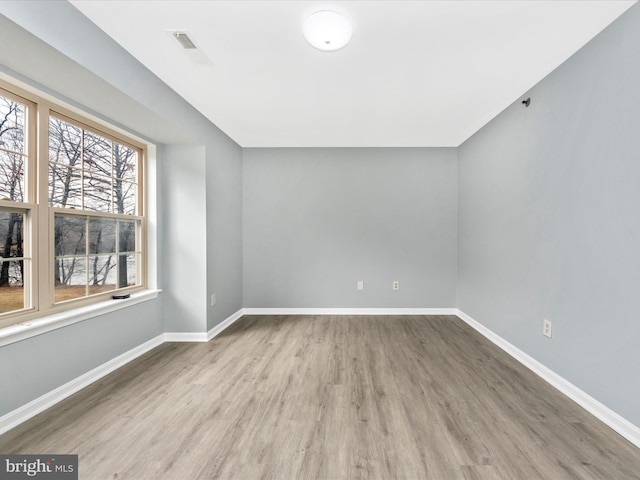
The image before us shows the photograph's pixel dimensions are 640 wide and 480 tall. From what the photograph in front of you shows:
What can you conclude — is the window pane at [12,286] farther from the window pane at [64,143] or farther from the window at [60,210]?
the window pane at [64,143]

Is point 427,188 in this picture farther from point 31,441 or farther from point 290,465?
point 31,441

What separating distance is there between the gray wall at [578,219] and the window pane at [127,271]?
3855mm

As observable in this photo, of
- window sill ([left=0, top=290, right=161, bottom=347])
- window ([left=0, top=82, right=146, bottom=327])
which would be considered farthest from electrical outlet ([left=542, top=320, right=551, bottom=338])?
window ([left=0, top=82, right=146, bottom=327])

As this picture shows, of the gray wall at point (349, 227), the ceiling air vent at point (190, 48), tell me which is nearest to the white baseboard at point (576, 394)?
the gray wall at point (349, 227)

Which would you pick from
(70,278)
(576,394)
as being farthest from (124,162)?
(576,394)

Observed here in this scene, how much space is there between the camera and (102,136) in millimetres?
2637

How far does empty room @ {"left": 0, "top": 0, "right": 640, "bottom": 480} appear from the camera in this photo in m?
Answer: 1.66

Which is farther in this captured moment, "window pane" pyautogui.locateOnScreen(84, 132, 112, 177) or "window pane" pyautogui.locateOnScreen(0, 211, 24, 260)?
"window pane" pyautogui.locateOnScreen(84, 132, 112, 177)

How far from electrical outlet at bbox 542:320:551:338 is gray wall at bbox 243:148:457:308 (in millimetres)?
1904

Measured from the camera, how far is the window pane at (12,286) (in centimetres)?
188

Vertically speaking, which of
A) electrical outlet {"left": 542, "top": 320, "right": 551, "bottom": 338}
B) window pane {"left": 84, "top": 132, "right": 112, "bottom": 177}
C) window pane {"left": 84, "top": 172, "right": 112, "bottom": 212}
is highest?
window pane {"left": 84, "top": 132, "right": 112, "bottom": 177}

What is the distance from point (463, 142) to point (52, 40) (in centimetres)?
433

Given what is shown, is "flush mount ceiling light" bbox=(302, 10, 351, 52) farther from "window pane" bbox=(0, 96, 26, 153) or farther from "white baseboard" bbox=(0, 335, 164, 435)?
"white baseboard" bbox=(0, 335, 164, 435)

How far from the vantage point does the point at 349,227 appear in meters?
4.40
